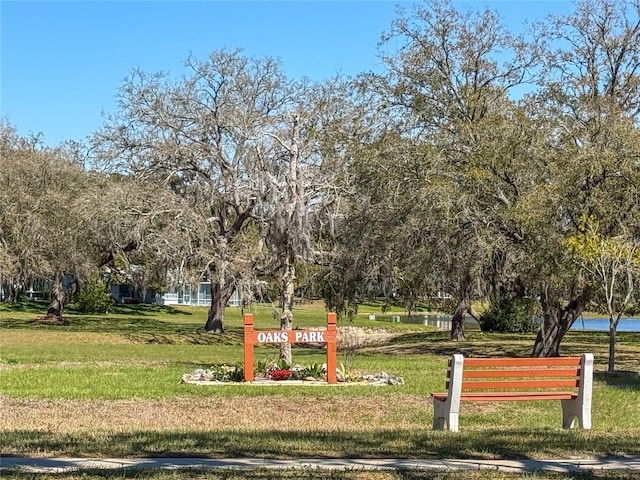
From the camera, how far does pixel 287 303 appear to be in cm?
1852

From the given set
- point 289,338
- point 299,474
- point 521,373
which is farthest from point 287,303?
point 299,474

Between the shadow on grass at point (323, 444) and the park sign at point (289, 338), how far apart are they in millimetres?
6123

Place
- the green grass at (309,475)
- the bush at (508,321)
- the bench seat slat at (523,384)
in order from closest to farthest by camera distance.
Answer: the green grass at (309,475) < the bench seat slat at (523,384) < the bush at (508,321)

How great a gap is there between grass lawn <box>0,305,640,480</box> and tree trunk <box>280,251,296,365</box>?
73.0 inches

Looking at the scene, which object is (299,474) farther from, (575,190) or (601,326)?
(601,326)

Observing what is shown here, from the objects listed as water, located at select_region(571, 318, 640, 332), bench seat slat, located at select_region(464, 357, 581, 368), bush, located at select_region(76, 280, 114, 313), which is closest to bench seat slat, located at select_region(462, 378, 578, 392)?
bench seat slat, located at select_region(464, 357, 581, 368)

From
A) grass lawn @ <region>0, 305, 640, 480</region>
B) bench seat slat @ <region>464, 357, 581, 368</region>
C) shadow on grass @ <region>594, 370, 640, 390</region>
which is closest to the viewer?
grass lawn @ <region>0, 305, 640, 480</region>

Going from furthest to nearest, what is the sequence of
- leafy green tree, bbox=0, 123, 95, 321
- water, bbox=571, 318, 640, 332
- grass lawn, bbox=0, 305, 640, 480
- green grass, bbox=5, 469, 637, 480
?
water, bbox=571, 318, 640, 332
leafy green tree, bbox=0, 123, 95, 321
grass lawn, bbox=0, 305, 640, 480
green grass, bbox=5, 469, 637, 480

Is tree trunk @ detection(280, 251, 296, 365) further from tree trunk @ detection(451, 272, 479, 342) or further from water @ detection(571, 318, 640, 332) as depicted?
water @ detection(571, 318, 640, 332)

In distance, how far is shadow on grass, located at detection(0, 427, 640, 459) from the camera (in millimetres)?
7898

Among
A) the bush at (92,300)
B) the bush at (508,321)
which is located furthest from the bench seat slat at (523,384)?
the bush at (92,300)

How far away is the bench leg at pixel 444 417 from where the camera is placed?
1019 cm

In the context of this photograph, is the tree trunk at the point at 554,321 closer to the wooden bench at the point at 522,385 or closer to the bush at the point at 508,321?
the wooden bench at the point at 522,385

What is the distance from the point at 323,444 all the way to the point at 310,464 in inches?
43.3
